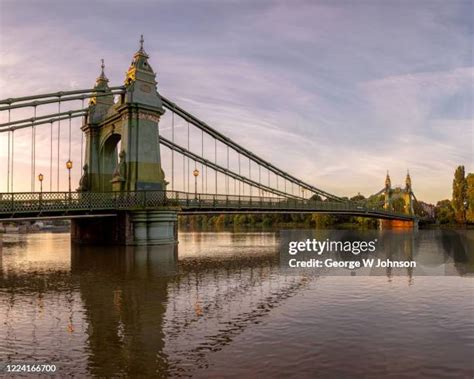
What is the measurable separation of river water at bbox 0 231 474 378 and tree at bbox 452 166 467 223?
85157 mm

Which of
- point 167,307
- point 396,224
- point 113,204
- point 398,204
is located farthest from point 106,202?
point 398,204

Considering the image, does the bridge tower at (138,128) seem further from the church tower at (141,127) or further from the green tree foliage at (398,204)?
the green tree foliage at (398,204)

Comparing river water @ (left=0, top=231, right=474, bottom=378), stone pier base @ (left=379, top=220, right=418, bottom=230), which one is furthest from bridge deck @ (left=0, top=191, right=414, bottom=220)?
stone pier base @ (left=379, top=220, right=418, bottom=230)

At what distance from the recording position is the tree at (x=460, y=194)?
98188 millimetres

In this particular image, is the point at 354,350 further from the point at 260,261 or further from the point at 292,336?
the point at 260,261

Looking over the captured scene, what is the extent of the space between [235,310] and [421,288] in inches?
360

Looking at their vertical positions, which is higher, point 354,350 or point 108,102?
point 108,102

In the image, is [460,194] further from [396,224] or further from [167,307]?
[167,307]

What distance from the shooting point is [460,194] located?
9894 centimetres

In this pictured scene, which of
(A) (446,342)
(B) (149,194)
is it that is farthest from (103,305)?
(B) (149,194)

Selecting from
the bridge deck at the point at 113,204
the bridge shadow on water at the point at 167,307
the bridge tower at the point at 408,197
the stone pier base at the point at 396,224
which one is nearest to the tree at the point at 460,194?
the stone pier base at the point at 396,224

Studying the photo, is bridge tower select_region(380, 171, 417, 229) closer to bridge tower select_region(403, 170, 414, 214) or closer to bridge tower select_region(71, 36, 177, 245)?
bridge tower select_region(403, 170, 414, 214)

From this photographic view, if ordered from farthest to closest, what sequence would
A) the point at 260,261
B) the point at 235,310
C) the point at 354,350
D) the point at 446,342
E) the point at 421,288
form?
the point at 260,261 → the point at 421,288 → the point at 235,310 → the point at 446,342 → the point at 354,350

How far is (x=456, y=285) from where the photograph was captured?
767 inches
